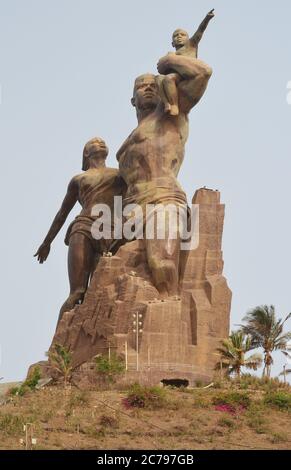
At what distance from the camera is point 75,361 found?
32.2 meters

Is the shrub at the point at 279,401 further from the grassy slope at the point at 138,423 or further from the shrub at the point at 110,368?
the shrub at the point at 110,368

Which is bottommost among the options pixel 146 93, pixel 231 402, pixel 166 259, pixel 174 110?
pixel 231 402

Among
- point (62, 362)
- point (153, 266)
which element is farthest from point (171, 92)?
point (62, 362)

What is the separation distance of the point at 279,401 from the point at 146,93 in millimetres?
9001

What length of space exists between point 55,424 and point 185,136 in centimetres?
933

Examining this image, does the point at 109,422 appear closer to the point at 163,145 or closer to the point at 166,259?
the point at 166,259

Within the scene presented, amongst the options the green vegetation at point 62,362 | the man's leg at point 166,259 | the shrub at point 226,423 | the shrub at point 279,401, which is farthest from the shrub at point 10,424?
the man's leg at point 166,259

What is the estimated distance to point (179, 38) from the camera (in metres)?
33.8

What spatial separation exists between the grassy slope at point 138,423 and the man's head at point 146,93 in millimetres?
7860

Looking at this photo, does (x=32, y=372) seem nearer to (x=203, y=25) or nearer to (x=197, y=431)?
(x=197, y=431)

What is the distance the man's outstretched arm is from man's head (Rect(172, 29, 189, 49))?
14.6 ft

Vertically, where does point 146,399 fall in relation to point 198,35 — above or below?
below

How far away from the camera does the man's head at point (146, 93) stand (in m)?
34.0
